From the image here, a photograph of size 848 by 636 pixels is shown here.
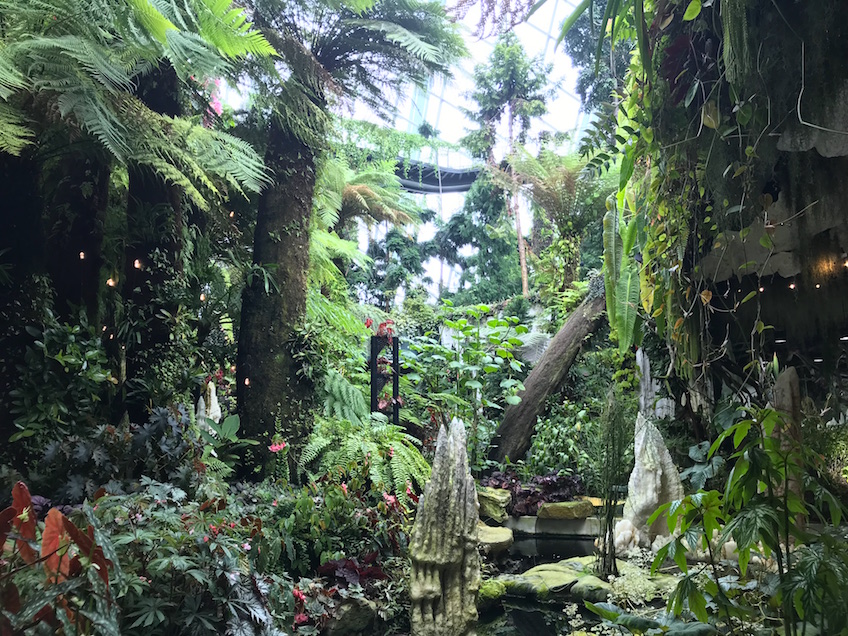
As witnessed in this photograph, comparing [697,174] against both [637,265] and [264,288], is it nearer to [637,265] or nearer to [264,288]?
[637,265]

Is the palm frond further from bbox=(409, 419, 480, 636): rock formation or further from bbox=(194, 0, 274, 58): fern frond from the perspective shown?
bbox=(409, 419, 480, 636): rock formation

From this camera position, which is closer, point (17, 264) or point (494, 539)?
point (17, 264)

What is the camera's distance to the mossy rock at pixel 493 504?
446cm

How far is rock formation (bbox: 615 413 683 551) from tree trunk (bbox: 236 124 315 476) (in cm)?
209

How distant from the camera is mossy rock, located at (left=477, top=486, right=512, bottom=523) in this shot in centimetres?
446

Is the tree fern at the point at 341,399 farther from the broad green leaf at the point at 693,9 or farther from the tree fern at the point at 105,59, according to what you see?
the broad green leaf at the point at 693,9

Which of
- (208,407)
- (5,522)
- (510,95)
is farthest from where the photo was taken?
(510,95)

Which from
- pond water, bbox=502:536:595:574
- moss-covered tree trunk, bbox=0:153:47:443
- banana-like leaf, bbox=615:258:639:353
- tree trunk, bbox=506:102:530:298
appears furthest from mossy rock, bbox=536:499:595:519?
tree trunk, bbox=506:102:530:298

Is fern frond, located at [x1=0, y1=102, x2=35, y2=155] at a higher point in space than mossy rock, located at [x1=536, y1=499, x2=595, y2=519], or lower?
higher

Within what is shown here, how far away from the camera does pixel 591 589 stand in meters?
3.02

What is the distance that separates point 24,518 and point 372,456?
230cm

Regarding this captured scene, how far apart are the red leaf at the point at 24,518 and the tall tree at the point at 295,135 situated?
2235mm

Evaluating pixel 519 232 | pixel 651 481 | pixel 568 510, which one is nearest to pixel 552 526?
pixel 568 510

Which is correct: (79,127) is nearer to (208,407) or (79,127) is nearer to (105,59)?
(105,59)
